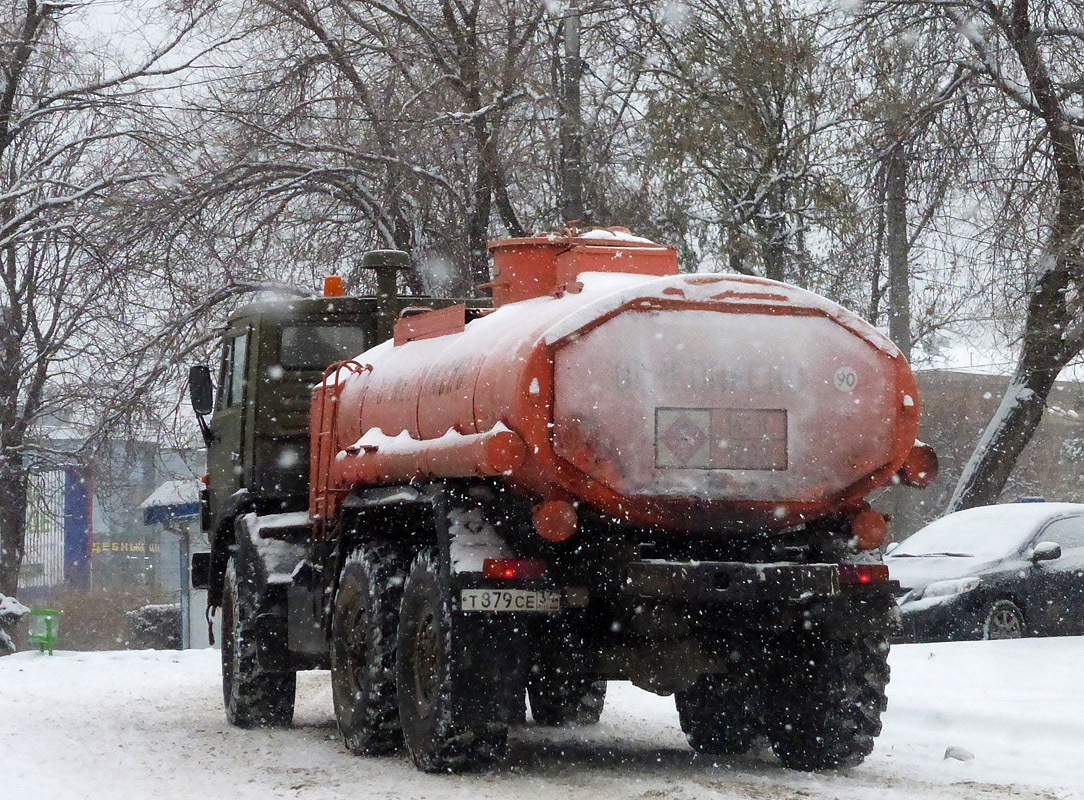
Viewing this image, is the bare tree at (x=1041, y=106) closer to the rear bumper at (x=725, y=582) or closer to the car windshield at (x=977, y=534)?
the car windshield at (x=977, y=534)

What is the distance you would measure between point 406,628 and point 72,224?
1424 centimetres

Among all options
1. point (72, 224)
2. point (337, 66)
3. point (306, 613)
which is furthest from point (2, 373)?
point (306, 613)

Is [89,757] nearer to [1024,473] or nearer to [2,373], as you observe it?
[2,373]

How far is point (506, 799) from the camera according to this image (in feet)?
21.1

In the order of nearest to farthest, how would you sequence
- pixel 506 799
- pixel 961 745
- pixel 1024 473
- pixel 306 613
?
pixel 506 799 → pixel 961 745 → pixel 306 613 → pixel 1024 473

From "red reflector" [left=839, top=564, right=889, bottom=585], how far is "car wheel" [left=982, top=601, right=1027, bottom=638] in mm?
7286

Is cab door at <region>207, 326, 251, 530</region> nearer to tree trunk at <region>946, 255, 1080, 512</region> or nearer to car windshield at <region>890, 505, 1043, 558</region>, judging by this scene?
car windshield at <region>890, 505, 1043, 558</region>

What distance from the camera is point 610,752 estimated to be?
28.0ft

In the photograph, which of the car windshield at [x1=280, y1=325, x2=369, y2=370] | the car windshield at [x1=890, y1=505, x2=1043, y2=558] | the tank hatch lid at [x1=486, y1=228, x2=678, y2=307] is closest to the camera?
the tank hatch lid at [x1=486, y1=228, x2=678, y2=307]

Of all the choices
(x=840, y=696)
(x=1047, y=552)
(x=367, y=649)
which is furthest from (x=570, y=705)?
(x=1047, y=552)

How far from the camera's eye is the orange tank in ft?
22.3

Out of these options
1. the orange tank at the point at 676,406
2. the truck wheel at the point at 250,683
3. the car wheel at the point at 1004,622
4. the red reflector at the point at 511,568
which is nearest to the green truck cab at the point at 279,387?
the truck wheel at the point at 250,683

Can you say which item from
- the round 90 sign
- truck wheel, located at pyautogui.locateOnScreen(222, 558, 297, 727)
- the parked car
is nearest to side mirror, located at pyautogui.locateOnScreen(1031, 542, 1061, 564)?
the parked car

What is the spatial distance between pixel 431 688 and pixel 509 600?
0.71m
